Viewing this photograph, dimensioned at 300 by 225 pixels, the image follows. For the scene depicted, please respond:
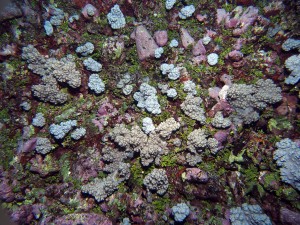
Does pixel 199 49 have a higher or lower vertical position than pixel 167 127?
higher

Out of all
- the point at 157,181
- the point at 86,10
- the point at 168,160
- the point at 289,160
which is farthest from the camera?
the point at 86,10

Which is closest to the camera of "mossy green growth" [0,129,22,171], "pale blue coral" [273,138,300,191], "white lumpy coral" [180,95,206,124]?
"pale blue coral" [273,138,300,191]

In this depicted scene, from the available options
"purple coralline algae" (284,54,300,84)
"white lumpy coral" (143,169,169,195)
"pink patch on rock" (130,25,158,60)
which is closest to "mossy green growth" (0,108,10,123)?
"pink patch on rock" (130,25,158,60)

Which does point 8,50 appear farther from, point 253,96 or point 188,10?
point 253,96

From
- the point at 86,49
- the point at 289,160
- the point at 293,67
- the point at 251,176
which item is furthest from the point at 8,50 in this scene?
the point at 289,160

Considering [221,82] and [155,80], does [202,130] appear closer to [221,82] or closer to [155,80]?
[221,82]

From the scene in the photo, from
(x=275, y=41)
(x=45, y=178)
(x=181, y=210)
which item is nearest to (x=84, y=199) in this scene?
(x=45, y=178)

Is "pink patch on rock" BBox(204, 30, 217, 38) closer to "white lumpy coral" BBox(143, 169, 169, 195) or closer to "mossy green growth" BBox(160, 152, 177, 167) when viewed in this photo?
"mossy green growth" BBox(160, 152, 177, 167)
